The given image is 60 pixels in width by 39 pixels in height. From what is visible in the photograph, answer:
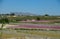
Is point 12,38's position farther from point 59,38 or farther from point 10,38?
point 59,38

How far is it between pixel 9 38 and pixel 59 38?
4015 mm

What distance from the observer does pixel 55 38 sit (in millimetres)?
14047

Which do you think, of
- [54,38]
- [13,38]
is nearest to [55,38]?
[54,38]

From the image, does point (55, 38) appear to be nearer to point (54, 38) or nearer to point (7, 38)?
point (54, 38)

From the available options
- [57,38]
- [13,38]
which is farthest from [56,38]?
[13,38]

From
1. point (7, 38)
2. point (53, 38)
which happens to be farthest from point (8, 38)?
point (53, 38)

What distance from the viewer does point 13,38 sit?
1370 centimetres

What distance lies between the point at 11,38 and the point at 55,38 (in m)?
3.52

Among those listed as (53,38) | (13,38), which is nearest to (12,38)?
(13,38)

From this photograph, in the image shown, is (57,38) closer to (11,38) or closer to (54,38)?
(54,38)

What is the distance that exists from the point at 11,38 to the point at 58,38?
149 inches

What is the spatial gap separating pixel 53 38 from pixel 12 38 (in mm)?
3283

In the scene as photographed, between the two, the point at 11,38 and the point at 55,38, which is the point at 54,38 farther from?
the point at 11,38

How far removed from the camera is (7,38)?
13.8 meters
